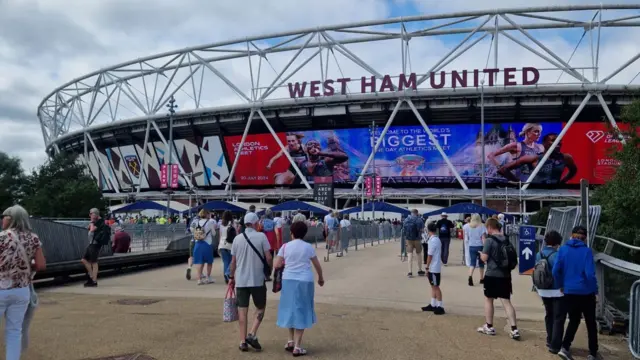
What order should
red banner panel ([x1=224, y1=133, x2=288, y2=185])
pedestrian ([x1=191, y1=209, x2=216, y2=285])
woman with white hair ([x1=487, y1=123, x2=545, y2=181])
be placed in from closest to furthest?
1. pedestrian ([x1=191, y1=209, x2=216, y2=285])
2. woman with white hair ([x1=487, y1=123, x2=545, y2=181])
3. red banner panel ([x1=224, y1=133, x2=288, y2=185])

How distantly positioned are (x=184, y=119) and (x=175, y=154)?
542 centimetres

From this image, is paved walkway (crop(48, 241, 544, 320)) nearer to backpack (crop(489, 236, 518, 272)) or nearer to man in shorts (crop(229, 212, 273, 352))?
backpack (crop(489, 236, 518, 272))

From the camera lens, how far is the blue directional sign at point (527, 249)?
1494 centimetres

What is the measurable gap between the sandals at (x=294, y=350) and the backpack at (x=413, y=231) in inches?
342

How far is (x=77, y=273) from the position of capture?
14.7 m

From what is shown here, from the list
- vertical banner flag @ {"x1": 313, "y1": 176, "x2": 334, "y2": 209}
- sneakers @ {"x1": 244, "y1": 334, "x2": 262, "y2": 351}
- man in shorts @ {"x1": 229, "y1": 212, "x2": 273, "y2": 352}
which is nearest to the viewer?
sneakers @ {"x1": 244, "y1": 334, "x2": 262, "y2": 351}

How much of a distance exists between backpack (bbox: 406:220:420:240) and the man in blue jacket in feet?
27.1

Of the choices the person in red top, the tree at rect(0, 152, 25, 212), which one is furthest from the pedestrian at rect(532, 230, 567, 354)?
the tree at rect(0, 152, 25, 212)

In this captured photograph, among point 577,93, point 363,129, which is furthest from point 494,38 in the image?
point 363,129

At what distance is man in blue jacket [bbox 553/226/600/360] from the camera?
21.9 ft

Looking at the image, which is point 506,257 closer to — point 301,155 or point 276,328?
point 276,328

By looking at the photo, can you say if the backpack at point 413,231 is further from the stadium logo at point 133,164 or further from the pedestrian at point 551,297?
the stadium logo at point 133,164

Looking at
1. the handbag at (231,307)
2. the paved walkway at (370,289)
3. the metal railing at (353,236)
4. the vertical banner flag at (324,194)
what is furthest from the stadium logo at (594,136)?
the handbag at (231,307)

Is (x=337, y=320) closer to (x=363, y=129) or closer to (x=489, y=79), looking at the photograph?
(x=489, y=79)
